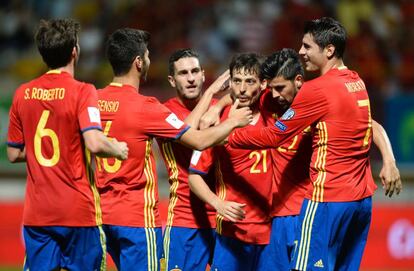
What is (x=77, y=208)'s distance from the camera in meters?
6.33

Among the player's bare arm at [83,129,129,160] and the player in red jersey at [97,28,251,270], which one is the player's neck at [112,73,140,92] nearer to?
the player in red jersey at [97,28,251,270]

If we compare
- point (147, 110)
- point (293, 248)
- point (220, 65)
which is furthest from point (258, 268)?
point (220, 65)

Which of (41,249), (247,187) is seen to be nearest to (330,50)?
(247,187)

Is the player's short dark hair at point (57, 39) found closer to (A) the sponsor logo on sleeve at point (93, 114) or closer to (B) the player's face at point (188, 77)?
(A) the sponsor logo on sleeve at point (93, 114)

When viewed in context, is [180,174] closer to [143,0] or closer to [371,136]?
[371,136]

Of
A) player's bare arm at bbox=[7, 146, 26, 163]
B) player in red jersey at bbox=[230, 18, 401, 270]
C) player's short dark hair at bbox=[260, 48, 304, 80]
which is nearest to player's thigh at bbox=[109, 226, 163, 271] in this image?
player's bare arm at bbox=[7, 146, 26, 163]

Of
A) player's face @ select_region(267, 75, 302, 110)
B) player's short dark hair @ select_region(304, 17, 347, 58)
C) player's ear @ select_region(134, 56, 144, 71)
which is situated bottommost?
player's face @ select_region(267, 75, 302, 110)

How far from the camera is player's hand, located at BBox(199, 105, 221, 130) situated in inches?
291

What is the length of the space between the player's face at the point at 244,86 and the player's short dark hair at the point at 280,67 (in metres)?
0.09

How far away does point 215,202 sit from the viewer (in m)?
7.11

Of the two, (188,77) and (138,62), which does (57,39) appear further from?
(188,77)

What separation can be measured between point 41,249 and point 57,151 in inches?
27.1

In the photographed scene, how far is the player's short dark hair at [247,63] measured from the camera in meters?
7.47

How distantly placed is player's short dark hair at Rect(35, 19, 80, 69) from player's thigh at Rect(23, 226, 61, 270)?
1189 millimetres
